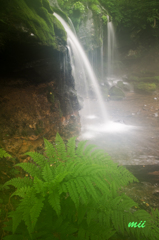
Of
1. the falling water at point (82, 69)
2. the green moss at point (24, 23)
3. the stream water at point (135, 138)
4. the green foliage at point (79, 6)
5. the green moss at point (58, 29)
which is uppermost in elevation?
the green foliage at point (79, 6)

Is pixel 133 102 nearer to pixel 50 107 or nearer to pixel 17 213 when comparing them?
pixel 50 107

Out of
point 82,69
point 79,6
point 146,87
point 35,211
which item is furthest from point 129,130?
point 79,6

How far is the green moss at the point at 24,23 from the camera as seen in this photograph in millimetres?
2885

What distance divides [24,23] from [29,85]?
69.8 inches

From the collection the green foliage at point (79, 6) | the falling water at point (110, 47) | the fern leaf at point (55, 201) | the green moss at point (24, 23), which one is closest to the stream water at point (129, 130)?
the falling water at point (110, 47)

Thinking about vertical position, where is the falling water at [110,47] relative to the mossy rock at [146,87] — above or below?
above

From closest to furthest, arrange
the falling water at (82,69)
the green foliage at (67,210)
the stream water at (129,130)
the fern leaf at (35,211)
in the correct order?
the fern leaf at (35,211)
the green foliage at (67,210)
the stream water at (129,130)
the falling water at (82,69)

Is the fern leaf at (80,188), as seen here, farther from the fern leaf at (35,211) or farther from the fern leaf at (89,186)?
the fern leaf at (35,211)

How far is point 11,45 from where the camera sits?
3.08 m

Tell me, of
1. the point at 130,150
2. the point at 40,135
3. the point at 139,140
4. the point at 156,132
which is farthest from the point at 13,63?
the point at 156,132

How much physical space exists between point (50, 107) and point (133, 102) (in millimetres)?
10110

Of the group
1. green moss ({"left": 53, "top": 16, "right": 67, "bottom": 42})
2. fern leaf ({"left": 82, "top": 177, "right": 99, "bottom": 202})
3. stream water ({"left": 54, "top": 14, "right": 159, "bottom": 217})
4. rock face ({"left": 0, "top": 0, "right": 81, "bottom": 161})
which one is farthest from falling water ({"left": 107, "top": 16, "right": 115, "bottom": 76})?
fern leaf ({"left": 82, "top": 177, "right": 99, "bottom": 202})

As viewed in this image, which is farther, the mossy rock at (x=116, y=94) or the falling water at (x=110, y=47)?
the falling water at (x=110, y=47)

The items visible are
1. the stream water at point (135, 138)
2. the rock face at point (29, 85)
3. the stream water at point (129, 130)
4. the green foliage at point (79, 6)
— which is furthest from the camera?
the green foliage at point (79, 6)
